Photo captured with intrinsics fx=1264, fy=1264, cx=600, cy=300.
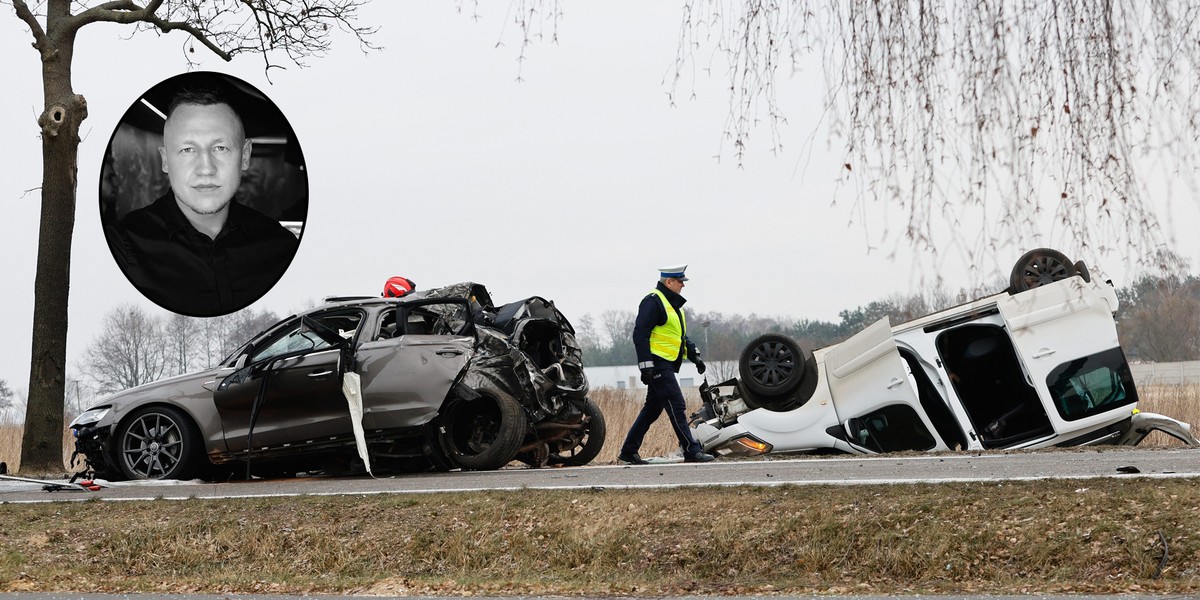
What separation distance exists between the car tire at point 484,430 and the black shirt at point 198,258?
5.24 meters

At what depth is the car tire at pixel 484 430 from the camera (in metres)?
11.9

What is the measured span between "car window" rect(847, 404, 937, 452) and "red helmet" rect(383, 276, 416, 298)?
4.77 m

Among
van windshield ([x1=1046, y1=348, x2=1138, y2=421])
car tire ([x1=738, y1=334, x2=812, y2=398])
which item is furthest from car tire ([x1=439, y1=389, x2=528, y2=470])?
van windshield ([x1=1046, y1=348, x2=1138, y2=421])

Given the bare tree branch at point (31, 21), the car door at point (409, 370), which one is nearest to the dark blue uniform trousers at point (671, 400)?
the car door at point (409, 370)

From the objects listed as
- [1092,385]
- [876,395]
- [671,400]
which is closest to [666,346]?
[671,400]

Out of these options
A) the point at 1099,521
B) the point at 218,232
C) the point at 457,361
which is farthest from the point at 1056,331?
the point at 218,232

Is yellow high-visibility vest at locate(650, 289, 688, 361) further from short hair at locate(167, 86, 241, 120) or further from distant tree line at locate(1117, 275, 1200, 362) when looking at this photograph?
distant tree line at locate(1117, 275, 1200, 362)

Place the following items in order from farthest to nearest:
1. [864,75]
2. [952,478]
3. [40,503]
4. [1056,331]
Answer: [1056,331] → [40,503] → [952,478] → [864,75]

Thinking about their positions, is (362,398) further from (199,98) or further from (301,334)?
(199,98)

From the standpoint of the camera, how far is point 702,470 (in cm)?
1099

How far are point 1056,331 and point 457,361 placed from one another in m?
5.59

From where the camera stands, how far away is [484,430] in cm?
1234

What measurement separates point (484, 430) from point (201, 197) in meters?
5.94

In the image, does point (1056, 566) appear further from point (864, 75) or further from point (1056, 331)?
point (1056, 331)
